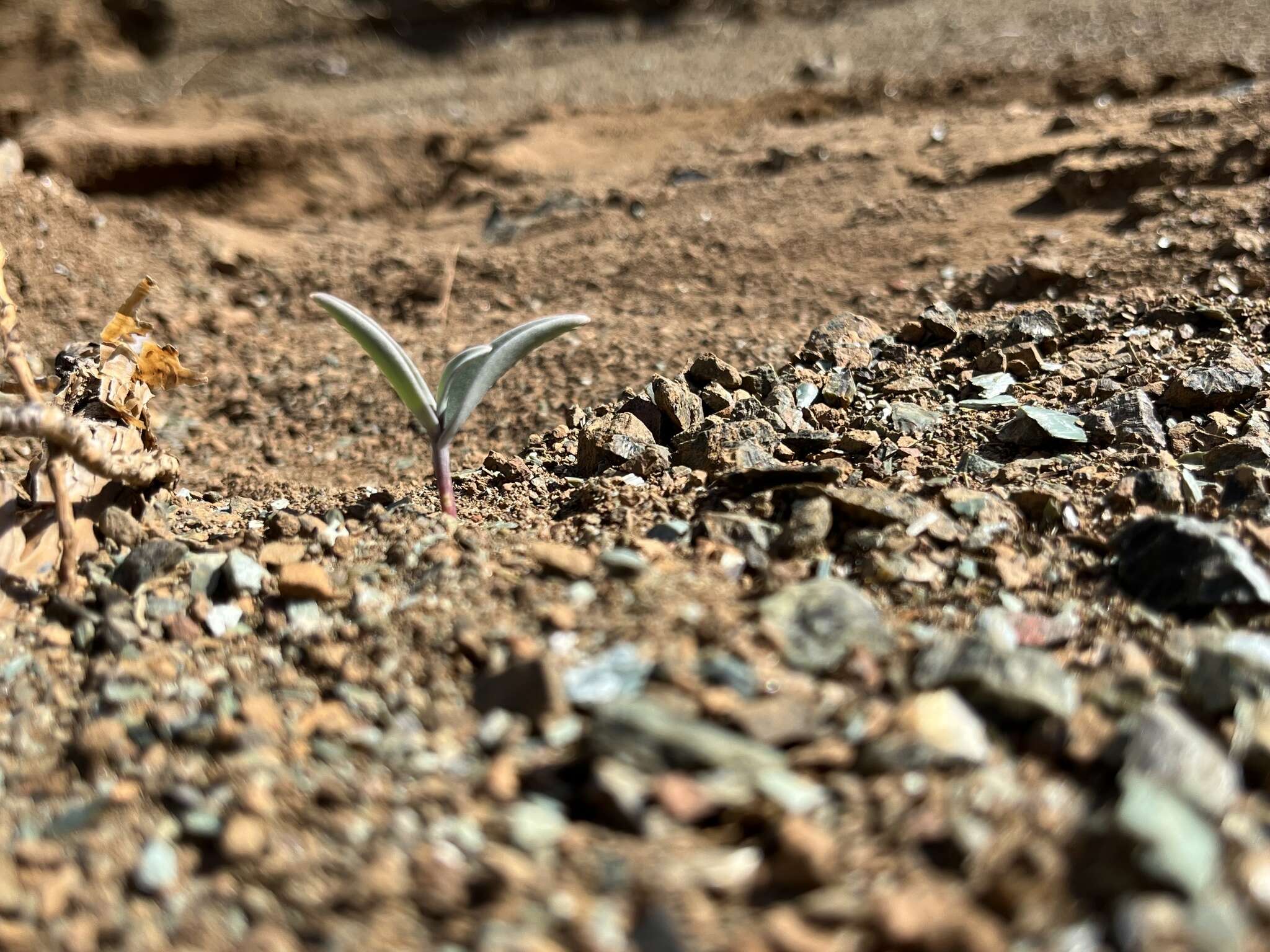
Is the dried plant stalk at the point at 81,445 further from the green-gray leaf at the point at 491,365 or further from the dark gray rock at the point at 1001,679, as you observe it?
the dark gray rock at the point at 1001,679

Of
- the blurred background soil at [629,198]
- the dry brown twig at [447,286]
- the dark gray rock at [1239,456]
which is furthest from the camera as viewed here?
the dry brown twig at [447,286]

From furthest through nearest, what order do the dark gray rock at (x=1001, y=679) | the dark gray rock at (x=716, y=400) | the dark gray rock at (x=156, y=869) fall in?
1. the dark gray rock at (x=716, y=400)
2. the dark gray rock at (x=1001, y=679)
3. the dark gray rock at (x=156, y=869)

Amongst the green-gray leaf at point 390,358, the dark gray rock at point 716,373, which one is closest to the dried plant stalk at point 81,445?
the green-gray leaf at point 390,358

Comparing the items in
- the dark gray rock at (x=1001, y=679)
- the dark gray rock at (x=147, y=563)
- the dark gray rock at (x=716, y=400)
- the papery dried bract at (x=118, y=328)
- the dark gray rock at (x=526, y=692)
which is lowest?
the dark gray rock at (x=1001, y=679)

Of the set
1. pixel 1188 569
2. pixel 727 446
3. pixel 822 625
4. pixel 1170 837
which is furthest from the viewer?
pixel 727 446

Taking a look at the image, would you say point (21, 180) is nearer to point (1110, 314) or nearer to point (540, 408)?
point (540, 408)

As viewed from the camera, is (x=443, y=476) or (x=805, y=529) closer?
(x=805, y=529)

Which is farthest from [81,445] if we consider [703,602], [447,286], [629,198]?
[629,198]

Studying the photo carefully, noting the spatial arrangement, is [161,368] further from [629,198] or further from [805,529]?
[629,198]
